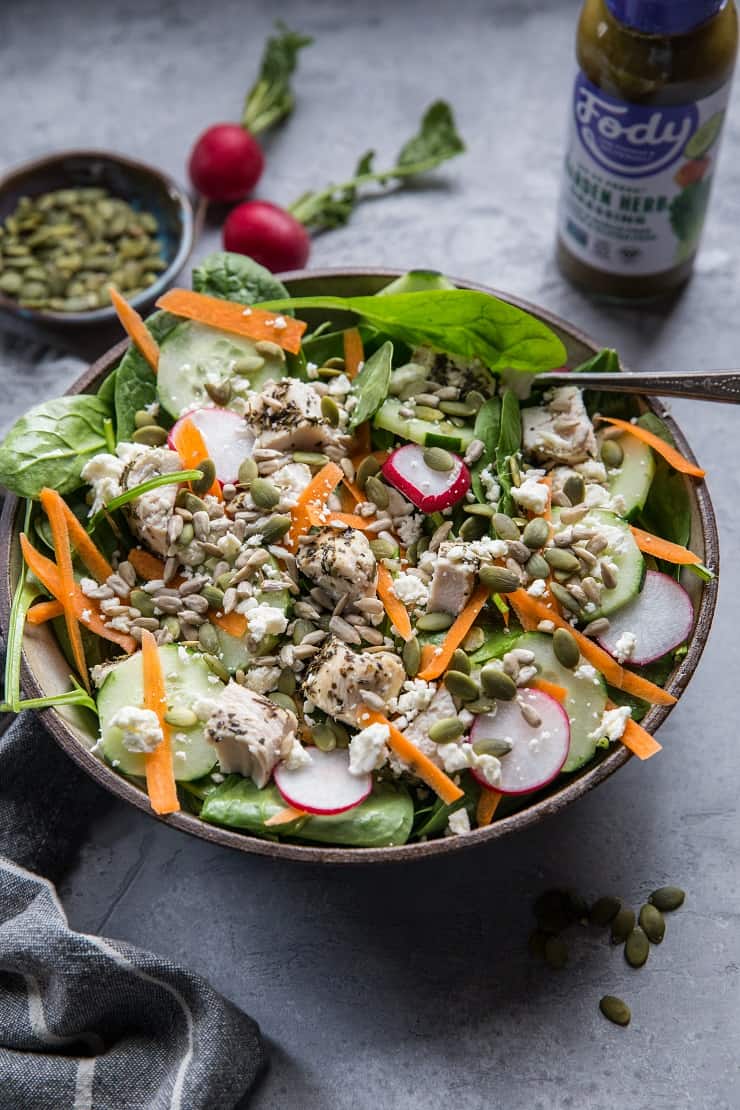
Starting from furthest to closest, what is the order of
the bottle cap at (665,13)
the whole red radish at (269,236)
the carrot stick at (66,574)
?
1. the whole red radish at (269,236)
2. the bottle cap at (665,13)
3. the carrot stick at (66,574)

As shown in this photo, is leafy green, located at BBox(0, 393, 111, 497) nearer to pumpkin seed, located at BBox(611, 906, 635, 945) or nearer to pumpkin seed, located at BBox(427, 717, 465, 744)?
pumpkin seed, located at BBox(427, 717, 465, 744)

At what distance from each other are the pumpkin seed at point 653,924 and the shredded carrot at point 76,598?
154 centimetres

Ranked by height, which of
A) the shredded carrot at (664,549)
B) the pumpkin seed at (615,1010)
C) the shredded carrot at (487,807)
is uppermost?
the shredded carrot at (664,549)

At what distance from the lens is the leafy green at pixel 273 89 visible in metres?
4.64

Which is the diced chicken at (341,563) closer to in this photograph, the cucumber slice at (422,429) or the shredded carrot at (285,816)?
the cucumber slice at (422,429)

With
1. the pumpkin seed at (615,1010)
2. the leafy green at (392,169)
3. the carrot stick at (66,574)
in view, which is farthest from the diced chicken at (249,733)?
the leafy green at (392,169)

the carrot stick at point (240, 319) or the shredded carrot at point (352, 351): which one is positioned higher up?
the carrot stick at point (240, 319)

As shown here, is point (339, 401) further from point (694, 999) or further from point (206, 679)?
point (694, 999)

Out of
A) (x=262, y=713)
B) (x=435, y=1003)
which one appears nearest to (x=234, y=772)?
(x=262, y=713)

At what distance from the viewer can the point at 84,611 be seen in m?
2.95

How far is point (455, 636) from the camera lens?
113 inches

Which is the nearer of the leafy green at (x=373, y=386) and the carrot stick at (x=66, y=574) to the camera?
the carrot stick at (x=66, y=574)

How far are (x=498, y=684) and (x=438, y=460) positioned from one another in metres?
0.63

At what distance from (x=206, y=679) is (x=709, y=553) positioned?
4.31 ft
